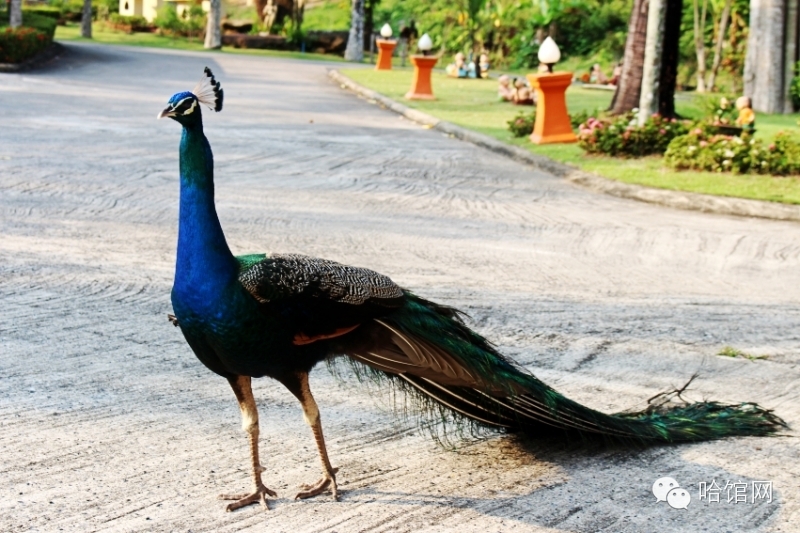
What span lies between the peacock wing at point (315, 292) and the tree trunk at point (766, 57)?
17.7 metres

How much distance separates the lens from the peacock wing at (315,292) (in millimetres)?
3621

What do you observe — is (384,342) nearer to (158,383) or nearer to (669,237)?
(158,383)

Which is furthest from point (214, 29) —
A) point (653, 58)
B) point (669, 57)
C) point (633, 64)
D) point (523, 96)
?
point (653, 58)

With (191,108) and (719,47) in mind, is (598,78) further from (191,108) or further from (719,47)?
(191,108)

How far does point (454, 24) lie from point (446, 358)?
37487mm

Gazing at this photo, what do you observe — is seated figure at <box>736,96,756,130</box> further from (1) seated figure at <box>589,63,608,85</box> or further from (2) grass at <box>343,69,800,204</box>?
(1) seated figure at <box>589,63,608,85</box>

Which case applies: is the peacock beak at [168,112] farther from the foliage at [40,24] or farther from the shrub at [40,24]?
the shrub at [40,24]

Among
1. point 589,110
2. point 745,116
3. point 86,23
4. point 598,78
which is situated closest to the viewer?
point 745,116

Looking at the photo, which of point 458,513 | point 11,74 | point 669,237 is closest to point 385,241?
point 669,237

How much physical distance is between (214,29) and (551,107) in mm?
26310

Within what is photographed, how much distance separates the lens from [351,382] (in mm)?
5402

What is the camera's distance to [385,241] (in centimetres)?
873

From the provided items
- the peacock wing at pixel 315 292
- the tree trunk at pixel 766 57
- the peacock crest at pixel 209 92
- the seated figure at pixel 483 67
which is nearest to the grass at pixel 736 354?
the peacock wing at pixel 315 292

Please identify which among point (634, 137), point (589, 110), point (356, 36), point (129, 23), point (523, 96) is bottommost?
point (634, 137)
